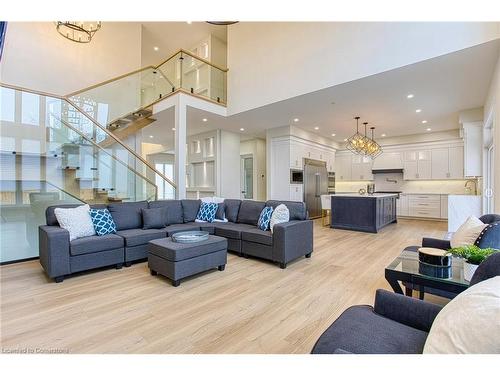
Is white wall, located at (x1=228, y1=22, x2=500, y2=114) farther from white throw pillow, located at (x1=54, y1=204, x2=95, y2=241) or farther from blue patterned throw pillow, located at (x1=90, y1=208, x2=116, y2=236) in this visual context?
white throw pillow, located at (x1=54, y1=204, x2=95, y2=241)

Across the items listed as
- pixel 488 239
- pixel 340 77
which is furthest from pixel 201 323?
pixel 340 77

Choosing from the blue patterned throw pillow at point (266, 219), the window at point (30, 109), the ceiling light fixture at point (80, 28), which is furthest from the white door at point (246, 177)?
the window at point (30, 109)

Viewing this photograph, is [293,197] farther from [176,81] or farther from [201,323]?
[201,323]

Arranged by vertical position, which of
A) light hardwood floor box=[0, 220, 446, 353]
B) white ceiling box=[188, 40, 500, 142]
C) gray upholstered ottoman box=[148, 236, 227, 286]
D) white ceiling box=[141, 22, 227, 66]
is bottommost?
light hardwood floor box=[0, 220, 446, 353]

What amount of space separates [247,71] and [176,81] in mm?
1707

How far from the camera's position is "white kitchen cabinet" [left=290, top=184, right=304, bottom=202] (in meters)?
7.48

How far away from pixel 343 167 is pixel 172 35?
302 inches

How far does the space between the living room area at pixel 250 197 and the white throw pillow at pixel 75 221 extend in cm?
2

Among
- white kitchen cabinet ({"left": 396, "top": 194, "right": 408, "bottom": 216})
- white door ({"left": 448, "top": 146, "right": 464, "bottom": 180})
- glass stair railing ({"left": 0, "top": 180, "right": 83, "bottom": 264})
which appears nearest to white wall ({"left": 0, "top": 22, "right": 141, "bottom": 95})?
glass stair railing ({"left": 0, "top": 180, "right": 83, "bottom": 264})

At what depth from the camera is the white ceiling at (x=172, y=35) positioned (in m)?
7.24

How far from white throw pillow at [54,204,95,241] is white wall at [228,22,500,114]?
4.09 metres

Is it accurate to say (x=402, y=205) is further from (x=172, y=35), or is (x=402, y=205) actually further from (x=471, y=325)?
(x=172, y=35)

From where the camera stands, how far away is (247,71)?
5.90m

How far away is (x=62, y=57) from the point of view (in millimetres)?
6000
